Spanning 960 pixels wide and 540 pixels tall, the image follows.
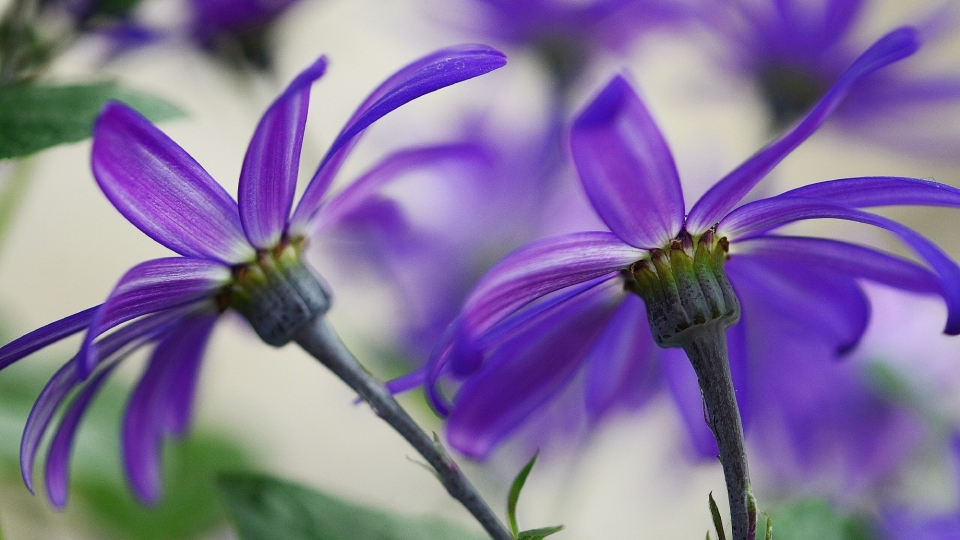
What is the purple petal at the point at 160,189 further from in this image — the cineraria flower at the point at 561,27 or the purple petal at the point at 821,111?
the cineraria flower at the point at 561,27

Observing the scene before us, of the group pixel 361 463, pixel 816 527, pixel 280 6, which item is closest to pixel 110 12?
pixel 280 6

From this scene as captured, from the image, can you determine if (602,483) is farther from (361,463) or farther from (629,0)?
(629,0)

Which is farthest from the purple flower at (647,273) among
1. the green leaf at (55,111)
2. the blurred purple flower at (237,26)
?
the blurred purple flower at (237,26)

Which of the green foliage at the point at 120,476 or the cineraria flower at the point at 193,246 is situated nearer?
the cineraria flower at the point at 193,246

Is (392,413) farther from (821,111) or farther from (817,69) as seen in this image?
(817,69)

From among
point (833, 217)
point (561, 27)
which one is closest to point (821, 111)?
point (833, 217)

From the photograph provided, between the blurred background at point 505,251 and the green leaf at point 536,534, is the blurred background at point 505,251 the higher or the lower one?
the higher one
